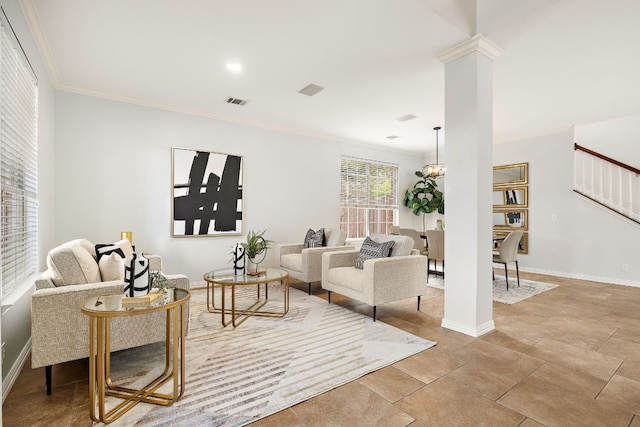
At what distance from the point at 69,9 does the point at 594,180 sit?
285 inches

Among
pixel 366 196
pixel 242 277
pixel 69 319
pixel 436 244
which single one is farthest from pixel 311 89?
pixel 366 196

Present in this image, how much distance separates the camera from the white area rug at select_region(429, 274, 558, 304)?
412cm

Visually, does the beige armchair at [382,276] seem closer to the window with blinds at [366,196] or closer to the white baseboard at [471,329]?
the white baseboard at [471,329]

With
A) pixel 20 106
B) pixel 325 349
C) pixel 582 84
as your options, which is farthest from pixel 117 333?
pixel 582 84

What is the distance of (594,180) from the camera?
5.33m

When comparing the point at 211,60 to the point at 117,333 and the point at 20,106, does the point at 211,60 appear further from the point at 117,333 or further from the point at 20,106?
the point at 117,333

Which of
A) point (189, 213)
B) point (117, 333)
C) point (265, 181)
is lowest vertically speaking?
point (117, 333)

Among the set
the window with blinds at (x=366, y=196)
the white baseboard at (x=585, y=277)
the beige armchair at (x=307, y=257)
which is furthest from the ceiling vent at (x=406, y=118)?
the white baseboard at (x=585, y=277)

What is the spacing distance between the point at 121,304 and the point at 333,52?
2.71 m

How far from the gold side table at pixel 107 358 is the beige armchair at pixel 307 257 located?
2288mm

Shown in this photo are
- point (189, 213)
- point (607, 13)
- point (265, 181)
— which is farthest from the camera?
point (265, 181)

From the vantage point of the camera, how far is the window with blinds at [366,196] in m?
6.62

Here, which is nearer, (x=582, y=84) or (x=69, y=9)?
(x=69, y=9)

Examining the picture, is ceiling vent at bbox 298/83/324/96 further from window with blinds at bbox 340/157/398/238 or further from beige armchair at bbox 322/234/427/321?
window with blinds at bbox 340/157/398/238
